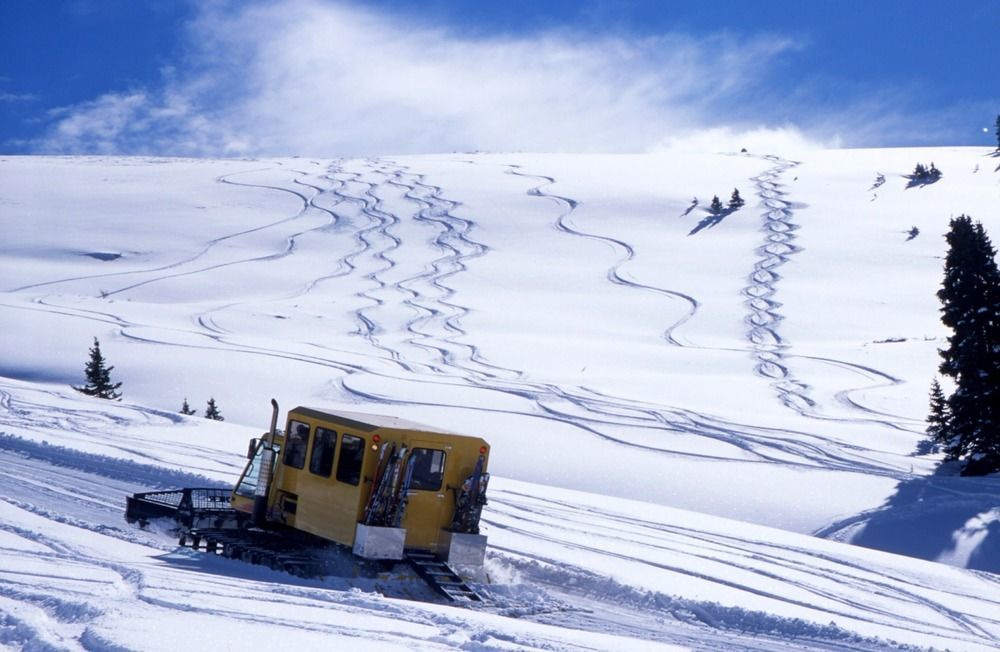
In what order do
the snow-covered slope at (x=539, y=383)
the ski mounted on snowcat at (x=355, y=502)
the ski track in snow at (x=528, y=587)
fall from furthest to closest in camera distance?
the ski mounted on snowcat at (x=355, y=502) → the snow-covered slope at (x=539, y=383) → the ski track in snow at (x=528, y=587)

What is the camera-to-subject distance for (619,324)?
43.4 m

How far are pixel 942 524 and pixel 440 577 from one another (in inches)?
375

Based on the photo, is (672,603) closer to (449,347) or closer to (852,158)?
(449,347)

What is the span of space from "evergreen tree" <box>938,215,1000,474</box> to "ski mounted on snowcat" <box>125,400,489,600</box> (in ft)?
43.0

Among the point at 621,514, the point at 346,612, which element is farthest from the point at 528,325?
the point at 346,612

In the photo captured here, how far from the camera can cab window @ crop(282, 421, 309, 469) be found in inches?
467

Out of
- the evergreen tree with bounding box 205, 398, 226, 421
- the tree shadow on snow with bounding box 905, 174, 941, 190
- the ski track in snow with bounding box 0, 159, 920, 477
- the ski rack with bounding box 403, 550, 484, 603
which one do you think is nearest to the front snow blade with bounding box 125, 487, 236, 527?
the ski rack with bounding box 403, 550, 484, 603

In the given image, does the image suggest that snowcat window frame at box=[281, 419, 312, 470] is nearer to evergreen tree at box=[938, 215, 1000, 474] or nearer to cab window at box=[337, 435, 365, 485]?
cab window at box=[337, 435, 365, 485]

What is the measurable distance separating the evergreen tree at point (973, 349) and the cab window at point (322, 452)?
14403mm

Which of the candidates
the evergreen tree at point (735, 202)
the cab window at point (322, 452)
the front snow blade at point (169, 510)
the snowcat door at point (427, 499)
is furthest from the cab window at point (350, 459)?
the evergreen tree at point (735, 202)

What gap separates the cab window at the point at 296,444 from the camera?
1187 cm

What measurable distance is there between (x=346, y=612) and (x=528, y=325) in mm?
33934

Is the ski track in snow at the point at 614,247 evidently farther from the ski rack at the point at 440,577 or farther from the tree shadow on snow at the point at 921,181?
the ski rack at the point at 440,577

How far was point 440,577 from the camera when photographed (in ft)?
36.0
